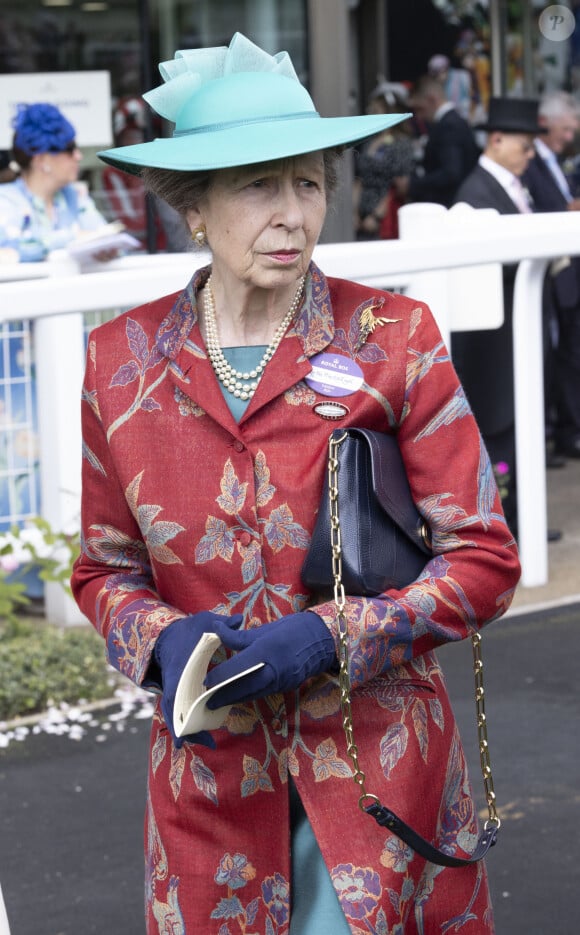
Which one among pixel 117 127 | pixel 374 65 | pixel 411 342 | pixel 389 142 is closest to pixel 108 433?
pixel 411 342

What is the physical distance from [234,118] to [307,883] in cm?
107

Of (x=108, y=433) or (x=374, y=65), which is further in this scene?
(x=374, y=65)

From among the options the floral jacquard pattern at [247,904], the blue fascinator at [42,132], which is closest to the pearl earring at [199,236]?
the floral jacquard pattern at [247,904]

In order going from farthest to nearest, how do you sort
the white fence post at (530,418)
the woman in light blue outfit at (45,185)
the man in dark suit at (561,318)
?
the man in dark suit at (561,318) → the woman in light blue outfit at (45,185) → the white fence post at (530,418)

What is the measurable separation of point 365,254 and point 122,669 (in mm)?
3050

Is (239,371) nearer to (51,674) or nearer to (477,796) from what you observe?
(477,796)

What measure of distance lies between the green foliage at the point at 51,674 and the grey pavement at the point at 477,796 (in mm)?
187

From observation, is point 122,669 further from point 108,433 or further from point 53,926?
point 53,926

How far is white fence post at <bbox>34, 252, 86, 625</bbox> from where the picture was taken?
6.05 metres

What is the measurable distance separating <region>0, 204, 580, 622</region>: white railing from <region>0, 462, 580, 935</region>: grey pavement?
2.80 feet

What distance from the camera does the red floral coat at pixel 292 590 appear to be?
2246mm

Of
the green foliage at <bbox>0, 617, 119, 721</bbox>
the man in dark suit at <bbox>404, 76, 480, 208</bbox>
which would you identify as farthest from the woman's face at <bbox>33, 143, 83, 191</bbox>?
the man in dark suit at <bbox>404, 76, 480, 208</bbox>

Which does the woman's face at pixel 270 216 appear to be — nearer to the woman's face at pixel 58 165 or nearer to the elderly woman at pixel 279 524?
the elderly woman at pixel 279 524

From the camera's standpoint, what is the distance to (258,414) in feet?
7.50
